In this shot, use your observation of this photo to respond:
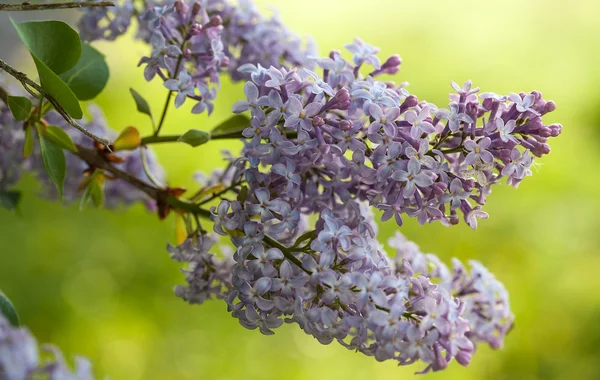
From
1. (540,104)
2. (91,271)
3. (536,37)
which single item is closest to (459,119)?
(540,104)

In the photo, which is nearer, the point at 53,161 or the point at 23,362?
the point at 23,362

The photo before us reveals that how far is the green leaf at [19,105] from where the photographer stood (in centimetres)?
35

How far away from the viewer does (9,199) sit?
0.44 m

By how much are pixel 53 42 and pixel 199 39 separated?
0.09 m

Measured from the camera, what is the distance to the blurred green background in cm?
90

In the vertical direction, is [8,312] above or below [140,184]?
below

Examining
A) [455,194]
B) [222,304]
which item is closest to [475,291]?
[455,194]

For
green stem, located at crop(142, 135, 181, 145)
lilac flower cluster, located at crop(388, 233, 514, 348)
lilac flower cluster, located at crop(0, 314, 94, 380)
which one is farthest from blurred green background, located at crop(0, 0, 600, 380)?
lilac flower cluster, located at crop(0, 314, 94, 380)

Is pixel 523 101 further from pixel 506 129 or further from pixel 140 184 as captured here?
pixel 140 184

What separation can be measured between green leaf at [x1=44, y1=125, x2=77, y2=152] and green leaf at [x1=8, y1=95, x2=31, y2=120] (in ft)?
0.06

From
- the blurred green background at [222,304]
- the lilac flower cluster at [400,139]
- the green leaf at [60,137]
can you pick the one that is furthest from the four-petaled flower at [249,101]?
the blurred green background at [222,304]

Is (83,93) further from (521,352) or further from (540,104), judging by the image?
(521,352)

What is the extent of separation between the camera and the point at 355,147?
33 centimetres

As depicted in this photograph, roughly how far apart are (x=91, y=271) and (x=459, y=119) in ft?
2.53
